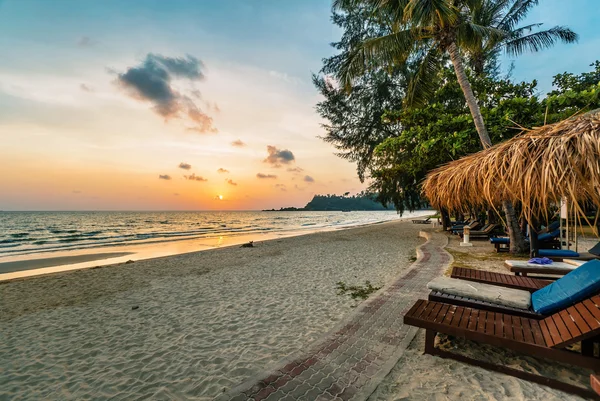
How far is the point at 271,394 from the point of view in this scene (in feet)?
7.86

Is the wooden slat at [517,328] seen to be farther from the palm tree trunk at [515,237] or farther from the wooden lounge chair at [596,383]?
the palm tree trunk at [515,237]

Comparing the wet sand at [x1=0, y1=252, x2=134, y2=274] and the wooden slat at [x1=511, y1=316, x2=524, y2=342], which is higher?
the wooden slat at [x1=511, y1=316, x2=524, y2=342]

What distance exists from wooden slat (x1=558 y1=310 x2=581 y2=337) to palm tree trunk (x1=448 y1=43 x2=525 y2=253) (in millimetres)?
6121

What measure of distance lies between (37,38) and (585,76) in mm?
30528

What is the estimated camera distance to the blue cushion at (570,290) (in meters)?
2.58

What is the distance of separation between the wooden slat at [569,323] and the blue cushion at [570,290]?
0.49 ft

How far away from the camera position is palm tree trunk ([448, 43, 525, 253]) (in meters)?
7.98

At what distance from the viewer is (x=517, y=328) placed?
2668 millimetres

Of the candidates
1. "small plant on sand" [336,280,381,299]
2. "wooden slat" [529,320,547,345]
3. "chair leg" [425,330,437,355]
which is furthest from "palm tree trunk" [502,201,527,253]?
"chair leg" [425,330,437,355]

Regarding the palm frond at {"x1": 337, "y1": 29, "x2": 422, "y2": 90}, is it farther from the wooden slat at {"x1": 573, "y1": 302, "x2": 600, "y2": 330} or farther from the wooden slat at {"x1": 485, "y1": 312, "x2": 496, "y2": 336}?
the wooden slat at {"x1": 573, "y1": 302, "x2": 600, "y2": 330}

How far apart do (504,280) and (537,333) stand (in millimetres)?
2028

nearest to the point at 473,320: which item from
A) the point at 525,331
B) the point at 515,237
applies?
the point at 525,331

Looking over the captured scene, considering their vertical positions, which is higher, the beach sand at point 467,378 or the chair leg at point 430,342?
the chair leg at point 430,342

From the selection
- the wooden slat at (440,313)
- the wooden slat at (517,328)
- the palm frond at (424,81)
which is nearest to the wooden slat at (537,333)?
the wooden slat at (517,328)
